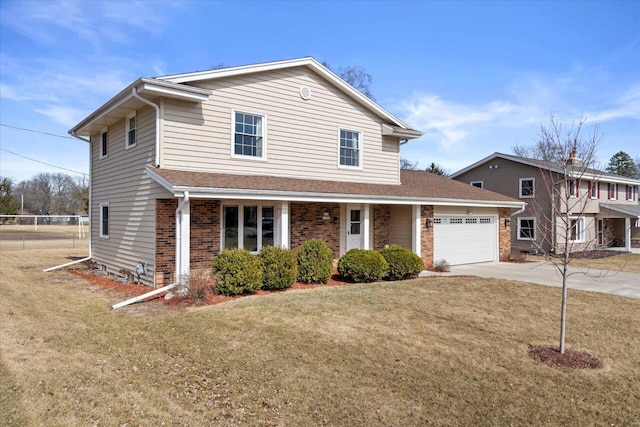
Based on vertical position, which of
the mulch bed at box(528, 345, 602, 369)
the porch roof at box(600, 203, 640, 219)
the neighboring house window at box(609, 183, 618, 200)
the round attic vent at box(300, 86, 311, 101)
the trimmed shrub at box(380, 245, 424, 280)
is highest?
the round attic vent at box(300, 86, 311, 101)

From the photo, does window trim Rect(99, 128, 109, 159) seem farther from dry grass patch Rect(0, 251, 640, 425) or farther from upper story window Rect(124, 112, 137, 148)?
dry grass patch Rect(0, 251, 640, 425)

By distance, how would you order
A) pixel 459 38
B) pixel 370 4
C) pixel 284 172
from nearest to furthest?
1. pixel 284 172
2. pixel 370 4
3. pixel 459 38

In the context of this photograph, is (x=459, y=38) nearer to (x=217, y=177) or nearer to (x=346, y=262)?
(x=346, y=262)

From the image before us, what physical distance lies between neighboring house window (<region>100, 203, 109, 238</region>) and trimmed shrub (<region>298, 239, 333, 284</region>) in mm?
7522

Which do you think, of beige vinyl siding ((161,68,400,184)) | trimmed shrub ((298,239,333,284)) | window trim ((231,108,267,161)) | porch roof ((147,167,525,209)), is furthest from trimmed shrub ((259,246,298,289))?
window trim ((231,108,267,161))

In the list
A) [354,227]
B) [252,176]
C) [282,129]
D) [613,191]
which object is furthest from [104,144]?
[613,191]

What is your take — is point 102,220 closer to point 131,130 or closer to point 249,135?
point 131,130

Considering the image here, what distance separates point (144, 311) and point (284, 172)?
6250 mm

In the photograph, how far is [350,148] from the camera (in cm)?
1473

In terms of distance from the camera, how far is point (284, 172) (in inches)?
511

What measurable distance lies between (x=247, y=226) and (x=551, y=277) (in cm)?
999

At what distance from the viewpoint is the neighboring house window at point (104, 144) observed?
1429 centimetres

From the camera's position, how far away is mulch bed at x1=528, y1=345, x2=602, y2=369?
217 inches

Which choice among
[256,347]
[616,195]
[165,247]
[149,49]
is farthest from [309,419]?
[616,195]
